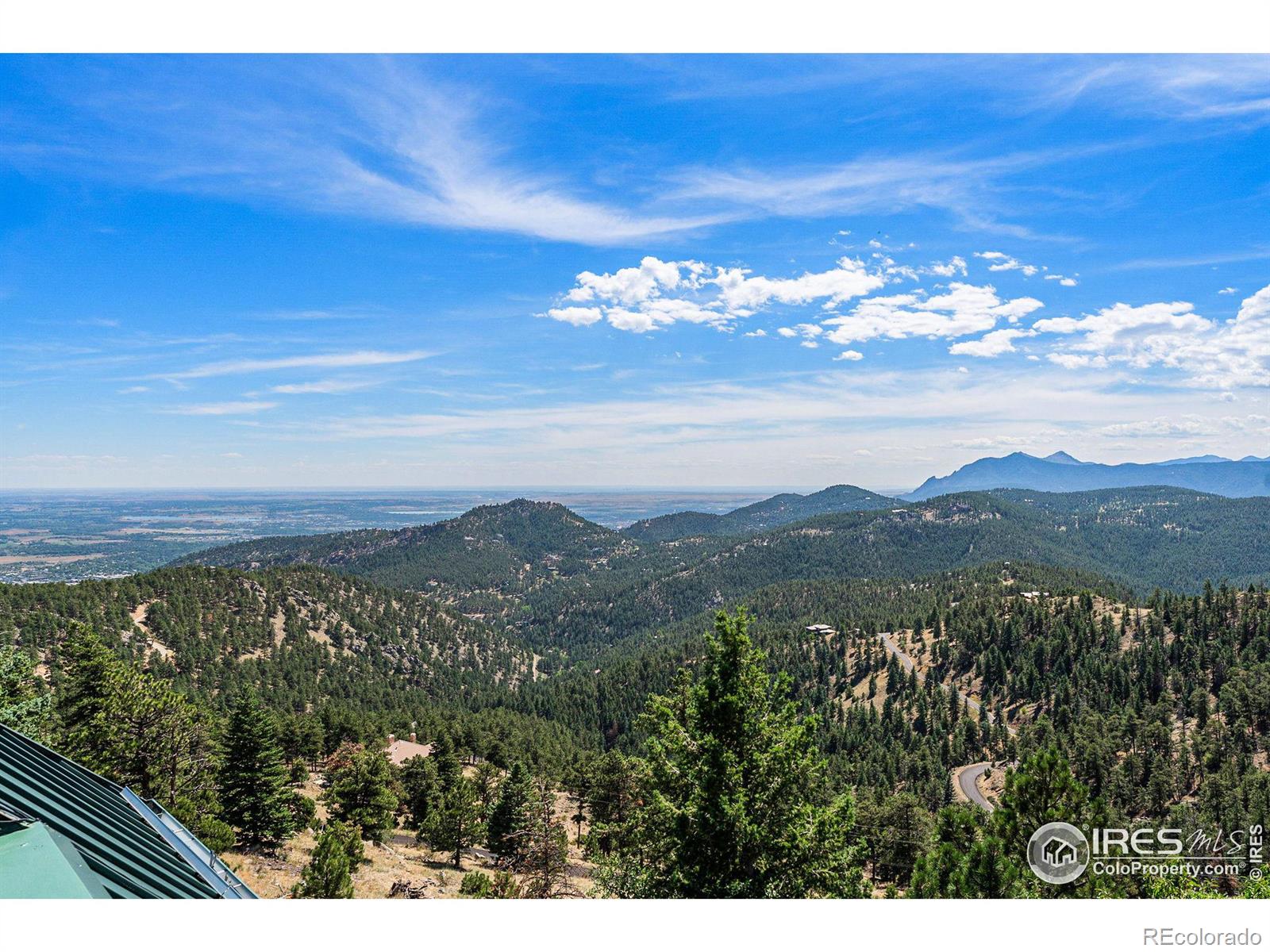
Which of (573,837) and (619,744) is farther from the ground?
(573,837)

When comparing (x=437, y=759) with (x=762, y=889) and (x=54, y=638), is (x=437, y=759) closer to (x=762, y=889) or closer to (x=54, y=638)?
(x=762, y=889)

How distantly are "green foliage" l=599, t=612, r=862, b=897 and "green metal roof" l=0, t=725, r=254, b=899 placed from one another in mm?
7978

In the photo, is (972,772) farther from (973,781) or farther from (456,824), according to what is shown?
(456,824)

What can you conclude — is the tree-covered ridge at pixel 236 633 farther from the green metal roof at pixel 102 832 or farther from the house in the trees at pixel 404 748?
the green metal roof at pixel 102 832

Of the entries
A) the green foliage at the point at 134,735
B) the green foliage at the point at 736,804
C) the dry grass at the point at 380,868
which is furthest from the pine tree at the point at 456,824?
the green foliage at the point at 736,804

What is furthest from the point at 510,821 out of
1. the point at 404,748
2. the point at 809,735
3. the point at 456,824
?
the point at 404,748

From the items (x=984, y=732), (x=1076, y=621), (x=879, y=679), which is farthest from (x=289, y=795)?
(x=1076, y=621)

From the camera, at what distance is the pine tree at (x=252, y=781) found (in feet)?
103

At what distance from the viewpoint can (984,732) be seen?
113562mm

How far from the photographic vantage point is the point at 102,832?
32.4ft

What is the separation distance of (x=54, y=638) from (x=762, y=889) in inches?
6092

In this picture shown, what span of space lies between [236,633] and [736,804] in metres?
181

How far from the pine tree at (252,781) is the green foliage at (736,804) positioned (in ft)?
89.7
